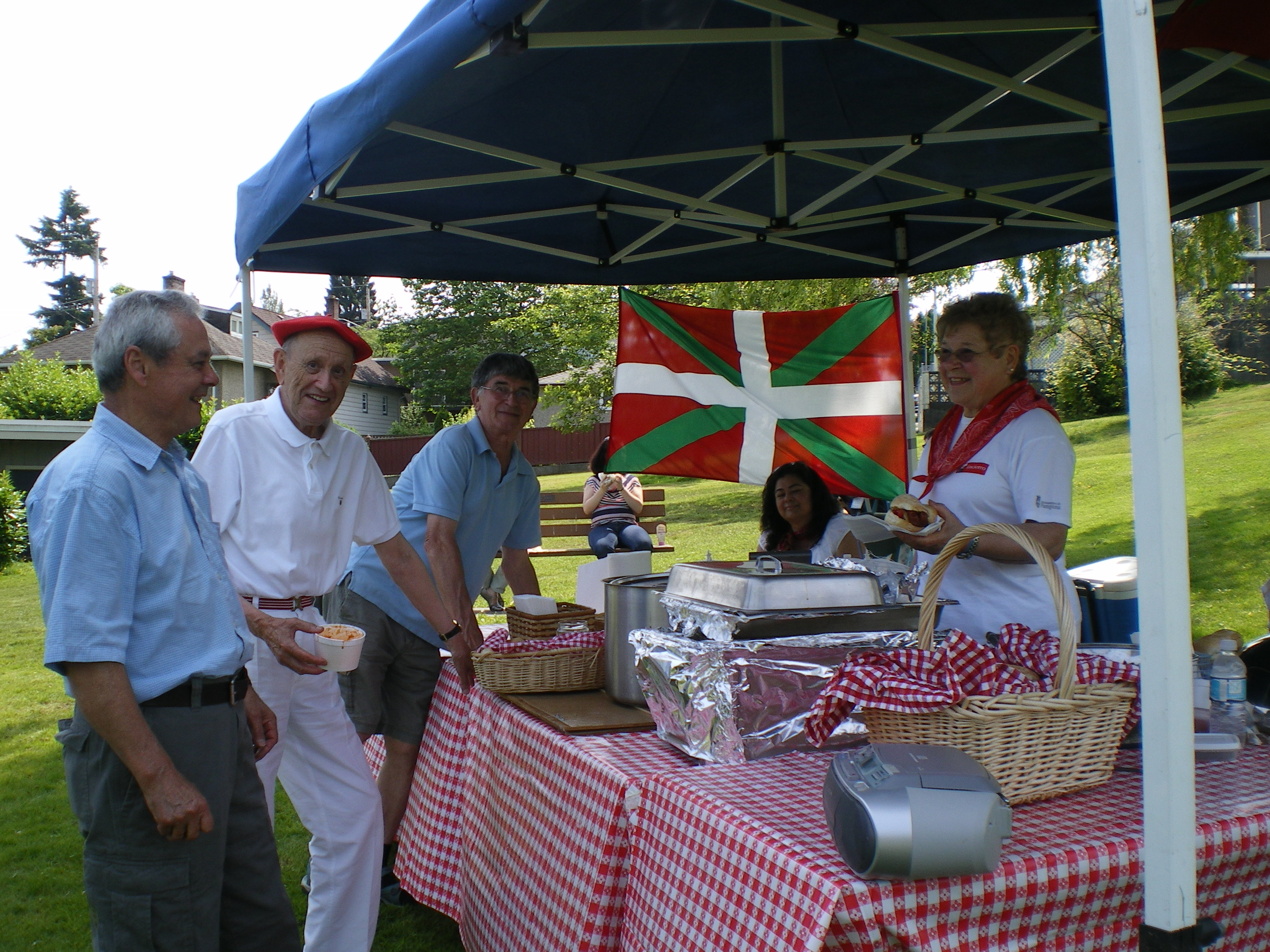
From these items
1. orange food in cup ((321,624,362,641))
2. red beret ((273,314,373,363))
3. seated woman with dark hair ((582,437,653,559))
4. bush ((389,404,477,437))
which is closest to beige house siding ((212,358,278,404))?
bush ((389,404,477,437))

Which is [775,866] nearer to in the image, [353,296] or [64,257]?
[64,257]

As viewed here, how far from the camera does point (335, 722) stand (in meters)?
2.63

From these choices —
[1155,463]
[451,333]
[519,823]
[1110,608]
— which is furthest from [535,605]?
[451,333]

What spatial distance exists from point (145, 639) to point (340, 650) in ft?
1.88

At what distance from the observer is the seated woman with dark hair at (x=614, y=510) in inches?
323

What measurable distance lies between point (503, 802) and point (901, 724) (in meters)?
1.26

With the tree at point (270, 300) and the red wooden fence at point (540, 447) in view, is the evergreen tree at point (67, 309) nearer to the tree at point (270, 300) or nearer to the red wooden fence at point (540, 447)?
the tree at point (270, 300)

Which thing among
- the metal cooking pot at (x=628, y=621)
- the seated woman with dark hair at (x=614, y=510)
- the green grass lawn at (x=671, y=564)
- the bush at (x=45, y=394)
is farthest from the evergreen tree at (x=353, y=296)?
the metal cooking pot at (x=628, y=621)

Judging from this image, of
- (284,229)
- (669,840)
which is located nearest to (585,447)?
(284,229)

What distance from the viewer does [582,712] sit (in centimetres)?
225

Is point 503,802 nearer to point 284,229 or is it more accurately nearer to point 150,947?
point 150,947

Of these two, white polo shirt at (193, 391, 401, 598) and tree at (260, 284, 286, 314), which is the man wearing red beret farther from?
tree at (260, 284, 286, 314)

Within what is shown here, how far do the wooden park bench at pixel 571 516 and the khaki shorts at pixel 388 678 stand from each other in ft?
20.7

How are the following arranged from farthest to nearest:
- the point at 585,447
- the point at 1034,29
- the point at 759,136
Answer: the point at 585,447, the point at 759,136, the point at 1034,29
